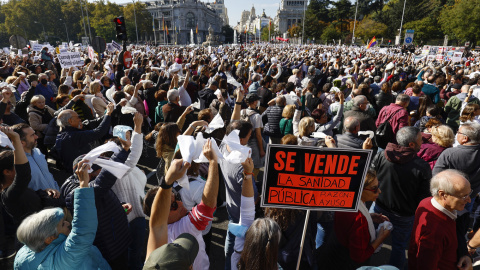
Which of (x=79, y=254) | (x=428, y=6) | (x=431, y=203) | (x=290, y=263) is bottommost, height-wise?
(x=290, y=263)

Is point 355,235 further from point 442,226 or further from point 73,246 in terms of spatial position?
point 73,246

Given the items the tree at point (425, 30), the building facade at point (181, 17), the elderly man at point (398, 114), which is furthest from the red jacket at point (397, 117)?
the building facade at point (181, 17)

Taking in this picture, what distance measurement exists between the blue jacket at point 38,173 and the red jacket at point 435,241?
3679 millimetres

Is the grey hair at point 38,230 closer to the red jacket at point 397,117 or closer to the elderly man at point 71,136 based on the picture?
the elderly man at point 71,136

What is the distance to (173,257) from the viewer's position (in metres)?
1.51

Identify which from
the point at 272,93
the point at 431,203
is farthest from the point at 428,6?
the point at 431,203

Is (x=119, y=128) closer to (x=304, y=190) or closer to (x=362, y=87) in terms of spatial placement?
(x=304, y=190)

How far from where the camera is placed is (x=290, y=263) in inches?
96.0

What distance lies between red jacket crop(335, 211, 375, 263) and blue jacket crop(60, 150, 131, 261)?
1.86 metres

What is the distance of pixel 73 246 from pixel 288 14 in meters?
119

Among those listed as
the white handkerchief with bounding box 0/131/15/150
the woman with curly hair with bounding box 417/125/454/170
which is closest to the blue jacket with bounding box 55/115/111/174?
the white handkerchief with bounding box 0/131/15/150

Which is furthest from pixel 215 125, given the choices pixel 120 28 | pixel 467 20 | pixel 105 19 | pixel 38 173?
pixel 105 19

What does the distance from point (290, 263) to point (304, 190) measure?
2.23ft

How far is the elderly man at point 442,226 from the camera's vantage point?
2.13 meters
